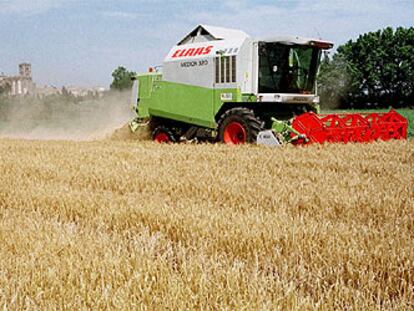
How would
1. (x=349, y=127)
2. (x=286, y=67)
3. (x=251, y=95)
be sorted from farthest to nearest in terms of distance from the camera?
1. (x=286, y=67)
2. (x=251, y=95)
3. (x=349, y=127)

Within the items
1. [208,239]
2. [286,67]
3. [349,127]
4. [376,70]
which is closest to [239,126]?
[286,67]

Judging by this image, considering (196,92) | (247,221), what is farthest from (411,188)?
(196,92)

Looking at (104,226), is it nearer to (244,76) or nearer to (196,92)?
(244,76)

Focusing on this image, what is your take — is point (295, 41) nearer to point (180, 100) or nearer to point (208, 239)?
point (180, 100)

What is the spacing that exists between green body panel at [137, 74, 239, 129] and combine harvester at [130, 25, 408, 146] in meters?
0.02

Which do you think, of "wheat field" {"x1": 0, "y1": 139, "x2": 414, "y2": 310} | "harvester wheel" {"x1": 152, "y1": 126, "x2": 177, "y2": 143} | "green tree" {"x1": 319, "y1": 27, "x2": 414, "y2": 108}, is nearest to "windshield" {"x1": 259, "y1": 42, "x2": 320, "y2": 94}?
"harvester wheel" {"x1": 152, "y1": 126, "x2": 177, "y2": 143}

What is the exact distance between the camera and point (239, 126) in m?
9.95

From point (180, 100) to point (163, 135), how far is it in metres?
1.13

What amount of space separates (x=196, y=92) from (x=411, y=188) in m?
6.83

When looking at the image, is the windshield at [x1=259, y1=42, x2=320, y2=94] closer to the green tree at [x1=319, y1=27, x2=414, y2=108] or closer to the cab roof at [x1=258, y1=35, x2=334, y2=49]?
the cab roof at [x1=258, y1=35, x2=334, y2=49]

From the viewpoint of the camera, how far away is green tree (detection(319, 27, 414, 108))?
4638cm

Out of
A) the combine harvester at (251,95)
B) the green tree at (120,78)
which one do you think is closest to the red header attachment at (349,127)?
the combine harvester at (251,95)

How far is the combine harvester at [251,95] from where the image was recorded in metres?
9.60

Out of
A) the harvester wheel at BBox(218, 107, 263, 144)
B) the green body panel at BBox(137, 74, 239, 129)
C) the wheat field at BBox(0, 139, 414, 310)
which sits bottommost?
the wheat field at BBox(0, 139, 414, 310)
